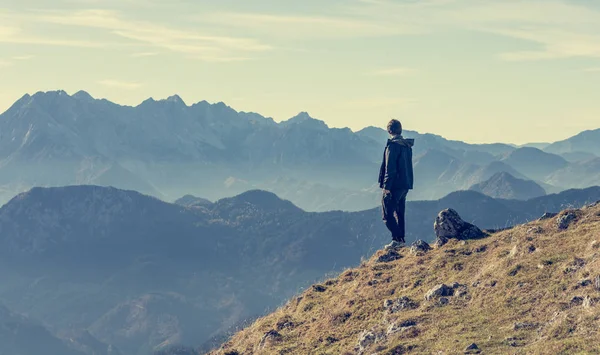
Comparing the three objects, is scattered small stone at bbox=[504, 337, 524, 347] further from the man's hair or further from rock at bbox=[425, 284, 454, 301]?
the man's hair

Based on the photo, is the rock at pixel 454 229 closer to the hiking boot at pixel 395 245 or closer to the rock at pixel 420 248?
the rock at pixel 420 248

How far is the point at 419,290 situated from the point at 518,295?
6.34 m

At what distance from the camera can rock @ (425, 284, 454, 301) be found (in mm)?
48906

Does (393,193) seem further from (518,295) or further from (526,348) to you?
(526,348)

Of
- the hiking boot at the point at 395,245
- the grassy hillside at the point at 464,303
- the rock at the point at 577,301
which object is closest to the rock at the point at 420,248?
the grassy hillside at the point at 464,303

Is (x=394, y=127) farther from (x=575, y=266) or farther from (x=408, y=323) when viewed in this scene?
(x=408, y=323)

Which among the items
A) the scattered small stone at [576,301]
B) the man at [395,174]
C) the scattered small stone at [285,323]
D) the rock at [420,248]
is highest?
the man at [395,174]

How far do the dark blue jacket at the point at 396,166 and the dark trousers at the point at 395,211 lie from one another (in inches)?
22.0

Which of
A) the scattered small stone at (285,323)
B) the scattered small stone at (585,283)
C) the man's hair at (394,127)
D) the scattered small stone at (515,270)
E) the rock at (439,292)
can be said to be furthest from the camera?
the man's hair at (394,127)

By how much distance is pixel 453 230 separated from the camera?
58781mm

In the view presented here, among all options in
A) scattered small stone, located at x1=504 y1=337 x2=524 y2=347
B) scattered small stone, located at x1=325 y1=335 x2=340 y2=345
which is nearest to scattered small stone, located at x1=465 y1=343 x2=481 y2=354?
scattered small stone, located at x1=504 y1=337 x2=524 y2=347

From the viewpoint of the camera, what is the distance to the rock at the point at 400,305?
4878cm

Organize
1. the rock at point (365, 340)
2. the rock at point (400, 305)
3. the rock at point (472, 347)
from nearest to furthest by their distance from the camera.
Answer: the rock at point (472, 347), the rock at point (365, 340), the rock at point (400, 305)

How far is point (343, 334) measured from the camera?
160 feet
